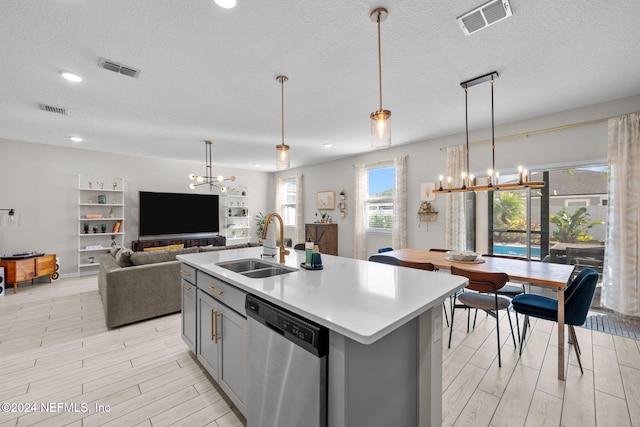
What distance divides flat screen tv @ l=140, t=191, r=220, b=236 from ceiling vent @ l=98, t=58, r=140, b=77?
4.27 meters

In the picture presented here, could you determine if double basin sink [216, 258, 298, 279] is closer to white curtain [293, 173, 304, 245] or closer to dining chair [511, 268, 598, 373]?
dining chair [511, 268, 598, 373]

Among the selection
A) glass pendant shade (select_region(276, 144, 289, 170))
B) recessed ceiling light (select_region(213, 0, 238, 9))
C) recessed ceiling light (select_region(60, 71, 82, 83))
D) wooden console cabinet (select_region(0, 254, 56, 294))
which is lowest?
wooden console cabinet (select_region(0, 254, 56, 294))

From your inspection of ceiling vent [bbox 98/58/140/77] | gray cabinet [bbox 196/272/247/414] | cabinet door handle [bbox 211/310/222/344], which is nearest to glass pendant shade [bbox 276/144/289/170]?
gray cabinet [bbox 196/272/247/414]

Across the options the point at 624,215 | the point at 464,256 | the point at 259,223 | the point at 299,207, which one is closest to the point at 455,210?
the point at 464,256

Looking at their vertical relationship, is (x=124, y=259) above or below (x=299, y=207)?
below

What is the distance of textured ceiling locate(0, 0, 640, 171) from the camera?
5.98 feet

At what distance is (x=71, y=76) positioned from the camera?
2.59m

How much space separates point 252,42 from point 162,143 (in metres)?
3.83

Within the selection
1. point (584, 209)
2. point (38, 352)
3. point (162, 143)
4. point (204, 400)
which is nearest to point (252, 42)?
point (204, 400)

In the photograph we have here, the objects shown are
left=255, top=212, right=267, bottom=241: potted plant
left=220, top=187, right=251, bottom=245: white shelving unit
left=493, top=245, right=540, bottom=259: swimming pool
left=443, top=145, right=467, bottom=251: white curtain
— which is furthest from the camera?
left=255, top=212, right=267, bottom=241: potted plant

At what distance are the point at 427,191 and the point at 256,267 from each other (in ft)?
12.0

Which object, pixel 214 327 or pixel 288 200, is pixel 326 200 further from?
pixel 214 327

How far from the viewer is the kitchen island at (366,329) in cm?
103

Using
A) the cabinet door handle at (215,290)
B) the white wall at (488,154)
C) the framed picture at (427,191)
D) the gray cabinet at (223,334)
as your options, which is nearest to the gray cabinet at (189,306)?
the gray cabinet at (223,334)
